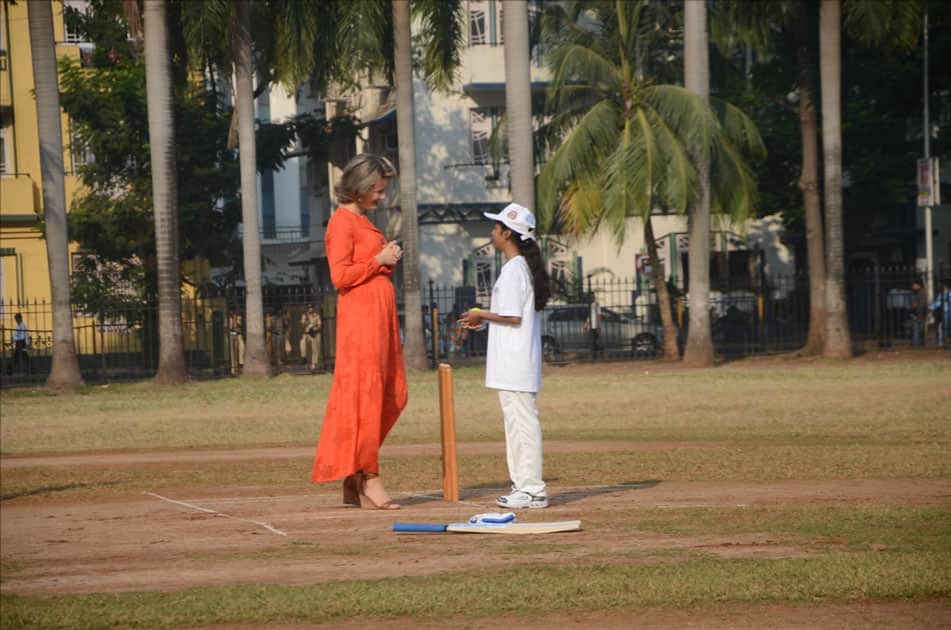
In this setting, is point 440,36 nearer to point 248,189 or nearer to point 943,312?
point 248,189

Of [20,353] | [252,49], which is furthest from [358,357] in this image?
[20,353]

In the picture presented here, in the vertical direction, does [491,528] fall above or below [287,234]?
below

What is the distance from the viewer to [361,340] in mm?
9617

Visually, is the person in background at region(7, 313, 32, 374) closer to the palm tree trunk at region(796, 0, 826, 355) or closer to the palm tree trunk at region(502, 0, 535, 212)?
the palm tree trunk at region(502, 0, 535, 212)

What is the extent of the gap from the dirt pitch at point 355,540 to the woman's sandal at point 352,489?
132 mm

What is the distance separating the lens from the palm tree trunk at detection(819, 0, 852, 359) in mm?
31250

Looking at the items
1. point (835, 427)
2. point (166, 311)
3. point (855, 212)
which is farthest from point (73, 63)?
point (835, 427)

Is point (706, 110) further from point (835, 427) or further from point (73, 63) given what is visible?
point (73, 63)

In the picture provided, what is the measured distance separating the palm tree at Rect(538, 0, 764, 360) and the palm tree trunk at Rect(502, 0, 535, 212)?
245 cm

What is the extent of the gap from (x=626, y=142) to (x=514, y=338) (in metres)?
23.0

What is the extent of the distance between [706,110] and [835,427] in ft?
45.3

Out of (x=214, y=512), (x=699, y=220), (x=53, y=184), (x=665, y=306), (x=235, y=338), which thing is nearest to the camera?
(x=214, y=512)

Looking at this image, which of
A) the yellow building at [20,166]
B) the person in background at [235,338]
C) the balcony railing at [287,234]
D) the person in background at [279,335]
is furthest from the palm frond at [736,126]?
the balcony railing at [287,234]

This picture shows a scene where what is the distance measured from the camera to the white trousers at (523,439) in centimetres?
963
